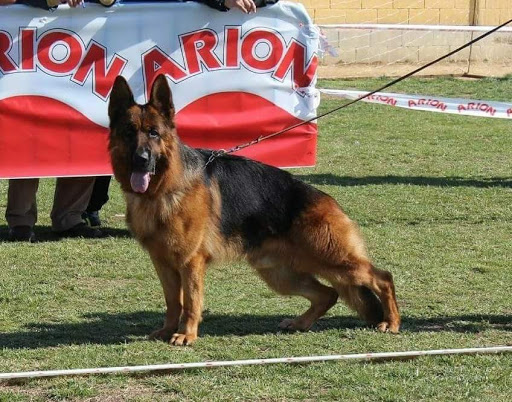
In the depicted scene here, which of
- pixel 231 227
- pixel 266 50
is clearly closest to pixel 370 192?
pixel 266 50

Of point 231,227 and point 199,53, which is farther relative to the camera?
point 199,53

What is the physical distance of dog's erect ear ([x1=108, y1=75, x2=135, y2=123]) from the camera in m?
5.89

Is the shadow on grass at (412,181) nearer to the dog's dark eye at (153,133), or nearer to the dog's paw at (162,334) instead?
the dog's paw at (162,334)

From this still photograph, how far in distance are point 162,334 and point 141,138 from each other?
4.25ft

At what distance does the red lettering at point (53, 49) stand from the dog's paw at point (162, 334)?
3.46 metres

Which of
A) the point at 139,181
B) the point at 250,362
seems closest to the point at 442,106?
the point at 139,181

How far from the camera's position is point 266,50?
9.04 metres

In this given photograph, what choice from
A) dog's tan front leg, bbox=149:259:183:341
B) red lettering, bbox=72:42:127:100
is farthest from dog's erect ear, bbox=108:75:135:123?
red lettering, bbox=72:42:127:100

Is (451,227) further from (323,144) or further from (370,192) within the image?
(323,144)

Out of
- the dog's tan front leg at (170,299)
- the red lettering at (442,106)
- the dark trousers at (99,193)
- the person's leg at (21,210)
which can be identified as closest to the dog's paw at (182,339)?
the dog's tan front leg at (170,299)

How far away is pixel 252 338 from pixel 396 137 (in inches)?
355

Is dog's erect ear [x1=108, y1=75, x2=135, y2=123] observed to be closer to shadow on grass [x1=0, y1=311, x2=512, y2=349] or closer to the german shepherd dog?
the german shepherd dog

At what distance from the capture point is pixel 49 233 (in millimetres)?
9383

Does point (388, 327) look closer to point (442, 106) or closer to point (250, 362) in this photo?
point (250, 362)
